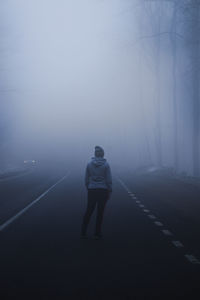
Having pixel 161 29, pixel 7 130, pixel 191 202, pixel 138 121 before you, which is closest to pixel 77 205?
pixel 191 202

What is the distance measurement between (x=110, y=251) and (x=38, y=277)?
8.69 ft

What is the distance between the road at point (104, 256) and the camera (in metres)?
7.35

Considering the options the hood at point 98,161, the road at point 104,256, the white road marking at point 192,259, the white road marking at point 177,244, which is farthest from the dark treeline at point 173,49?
the white road marking at point 192,259

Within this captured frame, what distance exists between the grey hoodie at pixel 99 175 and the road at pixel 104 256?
3.63 feet

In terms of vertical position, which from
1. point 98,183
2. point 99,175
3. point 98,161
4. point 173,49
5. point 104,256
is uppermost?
point 173,49

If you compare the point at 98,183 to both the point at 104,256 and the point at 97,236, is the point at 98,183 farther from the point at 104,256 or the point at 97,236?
the point at 104,256

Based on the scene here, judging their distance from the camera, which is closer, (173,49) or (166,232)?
(166,232)

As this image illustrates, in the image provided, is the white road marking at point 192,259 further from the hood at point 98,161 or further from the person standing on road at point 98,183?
the hood at point 98,161

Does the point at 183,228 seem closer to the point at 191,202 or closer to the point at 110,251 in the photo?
the point at 110,251

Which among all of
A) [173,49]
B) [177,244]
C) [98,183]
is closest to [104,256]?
[177,244]

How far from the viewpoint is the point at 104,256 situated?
10.0 m

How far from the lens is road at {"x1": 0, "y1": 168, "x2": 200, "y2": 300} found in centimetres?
735

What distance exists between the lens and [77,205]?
69.6 feet

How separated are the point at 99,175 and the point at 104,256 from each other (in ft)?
8.30
